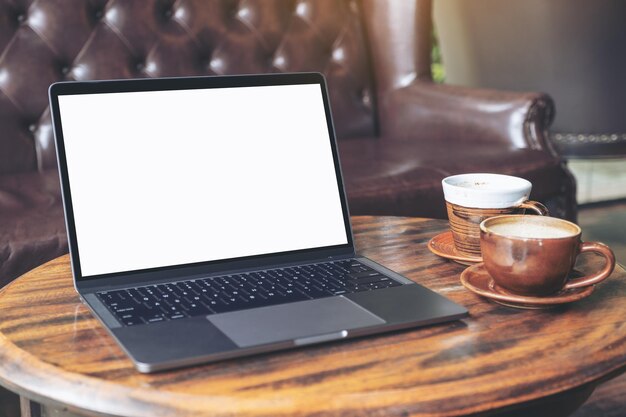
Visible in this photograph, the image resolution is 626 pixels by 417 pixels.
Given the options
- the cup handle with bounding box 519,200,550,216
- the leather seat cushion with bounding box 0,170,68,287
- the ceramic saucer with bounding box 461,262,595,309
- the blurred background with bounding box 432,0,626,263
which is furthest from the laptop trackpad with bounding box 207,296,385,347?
the blurred background with bounding box 432,0,626,263

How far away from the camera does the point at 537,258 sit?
29.9 inches

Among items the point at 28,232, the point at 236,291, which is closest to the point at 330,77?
the point at 28,232

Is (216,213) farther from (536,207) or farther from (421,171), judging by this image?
(421,171)

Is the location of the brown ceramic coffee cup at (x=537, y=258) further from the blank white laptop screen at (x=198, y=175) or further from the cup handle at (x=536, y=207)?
the blank white laptop screen at (x=198, y=175)

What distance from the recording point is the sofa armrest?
1.86m

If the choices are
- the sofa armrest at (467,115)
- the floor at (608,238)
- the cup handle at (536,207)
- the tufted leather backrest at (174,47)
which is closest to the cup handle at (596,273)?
the cup handle at (536,207)

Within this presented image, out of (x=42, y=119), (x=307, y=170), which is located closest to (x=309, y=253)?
(x=307, y=170)

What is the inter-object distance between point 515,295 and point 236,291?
28 cm

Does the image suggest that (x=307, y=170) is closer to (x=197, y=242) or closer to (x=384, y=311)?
(x=197, y=242)

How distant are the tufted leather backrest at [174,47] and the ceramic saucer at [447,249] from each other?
107cm

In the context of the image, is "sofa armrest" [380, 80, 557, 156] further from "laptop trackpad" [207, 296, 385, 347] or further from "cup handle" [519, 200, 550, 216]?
"laptop trackpad" [207, 296, 385, 347]

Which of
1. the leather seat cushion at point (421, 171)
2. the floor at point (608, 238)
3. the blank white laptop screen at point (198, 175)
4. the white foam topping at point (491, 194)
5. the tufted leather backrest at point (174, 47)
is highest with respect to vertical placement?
the tufted leather backrest at point (174, 47)

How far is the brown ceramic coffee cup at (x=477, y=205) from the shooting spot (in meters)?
0.91

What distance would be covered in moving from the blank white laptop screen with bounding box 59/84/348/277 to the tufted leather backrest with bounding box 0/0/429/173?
91cm
